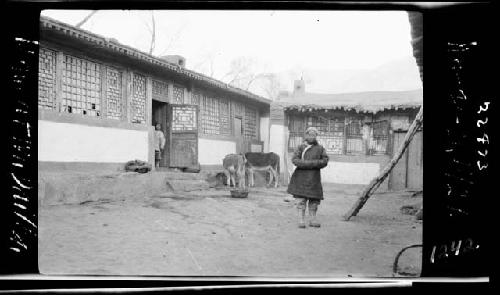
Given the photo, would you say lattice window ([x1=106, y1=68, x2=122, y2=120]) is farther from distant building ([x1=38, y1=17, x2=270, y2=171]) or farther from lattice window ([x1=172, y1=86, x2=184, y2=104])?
lattice window ([x1=172, y1=86, x2=184, y2=104])

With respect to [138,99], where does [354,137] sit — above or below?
below

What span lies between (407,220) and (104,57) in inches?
270

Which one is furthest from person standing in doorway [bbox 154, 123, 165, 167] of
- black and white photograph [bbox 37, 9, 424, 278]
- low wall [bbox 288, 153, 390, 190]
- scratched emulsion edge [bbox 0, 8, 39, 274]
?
scratched emulsion edge [bbox 0, 8, 39, 274]

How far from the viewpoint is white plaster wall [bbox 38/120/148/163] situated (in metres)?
6.25

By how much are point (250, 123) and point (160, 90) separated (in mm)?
3904

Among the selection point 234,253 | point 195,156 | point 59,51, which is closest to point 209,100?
point 195,156

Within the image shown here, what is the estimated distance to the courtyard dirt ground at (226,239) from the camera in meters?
3.40

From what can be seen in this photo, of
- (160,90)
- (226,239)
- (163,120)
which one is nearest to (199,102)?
(163,120)

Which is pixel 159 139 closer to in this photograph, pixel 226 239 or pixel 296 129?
pixel 296 129

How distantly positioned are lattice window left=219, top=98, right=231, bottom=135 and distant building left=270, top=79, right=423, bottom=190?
2.91 meters

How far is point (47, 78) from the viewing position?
21.2ft
